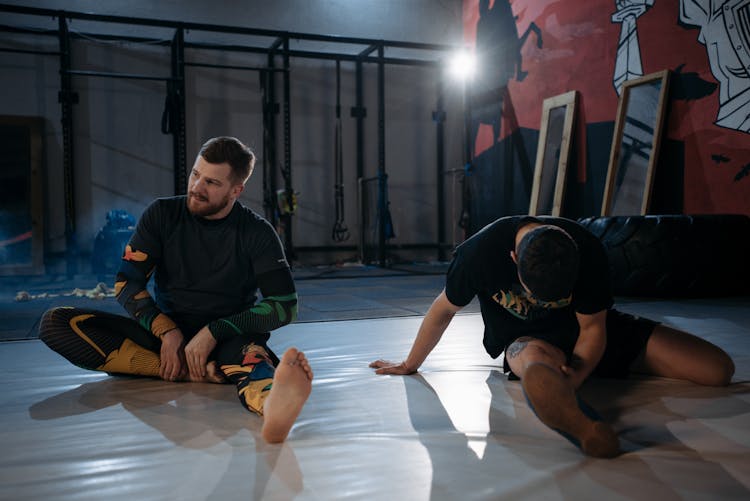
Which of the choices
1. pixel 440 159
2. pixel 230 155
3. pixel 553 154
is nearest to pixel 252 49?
pixel 440 159

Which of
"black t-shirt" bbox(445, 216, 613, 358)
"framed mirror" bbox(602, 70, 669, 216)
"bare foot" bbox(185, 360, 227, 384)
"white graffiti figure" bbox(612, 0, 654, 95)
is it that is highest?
"white graffiti figure" bbox(612, 0, 654, 95)

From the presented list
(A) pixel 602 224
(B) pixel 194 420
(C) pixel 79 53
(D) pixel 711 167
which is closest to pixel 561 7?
(D) pixel 711 167

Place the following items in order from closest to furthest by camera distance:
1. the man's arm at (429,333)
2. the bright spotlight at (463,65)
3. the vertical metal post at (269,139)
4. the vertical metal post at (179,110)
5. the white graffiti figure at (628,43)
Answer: the man's arm at (429,333) < the white graffiti figure at (628,43) < the vertical metal post at (179,110) < the vertical metal post at (269,139) < the bright spotlight at (463,65)

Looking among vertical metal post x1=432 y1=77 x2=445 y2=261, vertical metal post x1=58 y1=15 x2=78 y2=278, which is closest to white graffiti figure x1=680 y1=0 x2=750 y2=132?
vertical metal post x1=432 y1=77 x2=445 y2=261

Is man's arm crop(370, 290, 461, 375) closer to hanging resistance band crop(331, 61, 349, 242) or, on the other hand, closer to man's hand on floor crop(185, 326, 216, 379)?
man's hand on floor crop(185, 326, 216, 379)

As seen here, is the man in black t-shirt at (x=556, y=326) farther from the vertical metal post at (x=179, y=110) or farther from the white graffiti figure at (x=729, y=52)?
the vertical metal post at (x=179, y=110)

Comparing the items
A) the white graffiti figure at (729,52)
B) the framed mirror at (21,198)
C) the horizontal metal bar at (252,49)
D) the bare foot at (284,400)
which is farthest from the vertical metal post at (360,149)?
the bare foot at (284,400)

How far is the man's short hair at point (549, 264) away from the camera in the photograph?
1.33 metres

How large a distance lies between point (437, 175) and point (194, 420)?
6.77 metres

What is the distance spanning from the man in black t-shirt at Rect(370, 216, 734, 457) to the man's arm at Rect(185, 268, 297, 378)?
399mm

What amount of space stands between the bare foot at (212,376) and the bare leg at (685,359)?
1287mm

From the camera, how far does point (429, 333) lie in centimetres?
185

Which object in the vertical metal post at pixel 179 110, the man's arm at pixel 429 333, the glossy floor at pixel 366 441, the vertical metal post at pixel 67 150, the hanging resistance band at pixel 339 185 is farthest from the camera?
the hanging resistance band at pixel 339 185

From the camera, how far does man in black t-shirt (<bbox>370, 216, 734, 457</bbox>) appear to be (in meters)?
1.27
